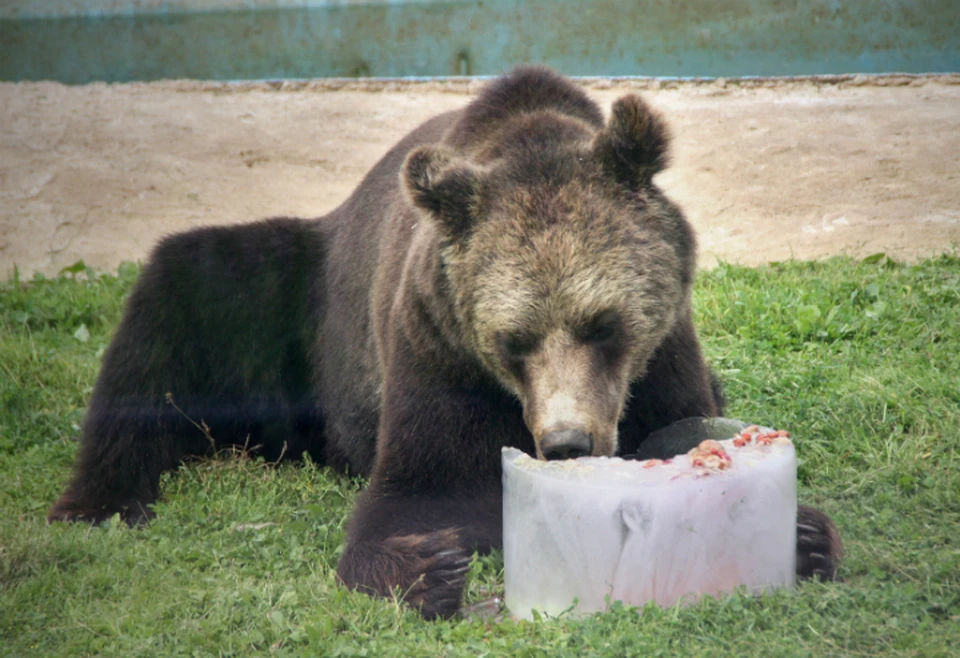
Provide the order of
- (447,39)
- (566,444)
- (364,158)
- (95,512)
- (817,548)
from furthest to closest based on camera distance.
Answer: (364,158) → (447,39) → (95,512) → (817,548) → (566,444)

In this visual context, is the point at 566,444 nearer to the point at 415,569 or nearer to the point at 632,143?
the point at 415,569

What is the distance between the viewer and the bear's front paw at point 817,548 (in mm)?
3475

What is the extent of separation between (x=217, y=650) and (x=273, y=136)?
27.1 ft

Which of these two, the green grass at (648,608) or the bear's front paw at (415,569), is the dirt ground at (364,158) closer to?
the green grass at (648,608)

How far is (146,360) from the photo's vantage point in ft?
17.2

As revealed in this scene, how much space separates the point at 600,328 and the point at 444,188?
74 cm

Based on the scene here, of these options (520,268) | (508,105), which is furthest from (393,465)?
(508,105)

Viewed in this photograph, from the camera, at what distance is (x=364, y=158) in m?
10.2

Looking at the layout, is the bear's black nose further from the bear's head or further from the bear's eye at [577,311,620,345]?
the bear's eye at [577,311,620,345]

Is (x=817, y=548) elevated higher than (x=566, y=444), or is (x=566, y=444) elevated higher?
(x=566, y=444)

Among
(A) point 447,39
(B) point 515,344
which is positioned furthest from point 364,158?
(B) point 515,344

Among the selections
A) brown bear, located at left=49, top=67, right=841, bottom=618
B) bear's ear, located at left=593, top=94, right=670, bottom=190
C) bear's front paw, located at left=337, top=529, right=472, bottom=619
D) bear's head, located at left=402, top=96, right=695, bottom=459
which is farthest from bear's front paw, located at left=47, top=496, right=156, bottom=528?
bear's ear, located at left=593, top=94, right=670, bottom=190

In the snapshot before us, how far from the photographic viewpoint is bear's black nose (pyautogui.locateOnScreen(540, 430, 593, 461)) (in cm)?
326

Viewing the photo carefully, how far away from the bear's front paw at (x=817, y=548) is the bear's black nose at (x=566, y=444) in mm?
812
